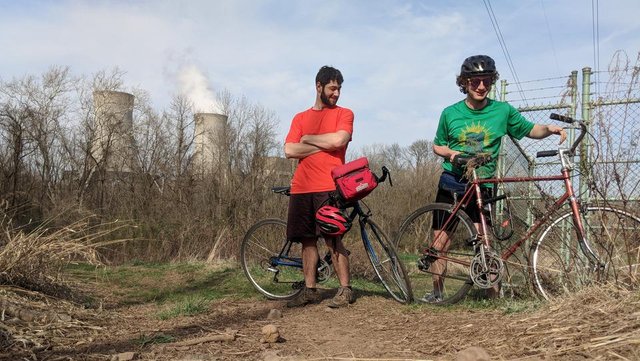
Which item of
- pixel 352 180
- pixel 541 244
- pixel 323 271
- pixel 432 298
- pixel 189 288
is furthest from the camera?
pixel 189 288

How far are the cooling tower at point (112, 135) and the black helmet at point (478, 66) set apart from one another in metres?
17.4

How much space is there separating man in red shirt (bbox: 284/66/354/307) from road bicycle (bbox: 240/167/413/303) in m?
0.20

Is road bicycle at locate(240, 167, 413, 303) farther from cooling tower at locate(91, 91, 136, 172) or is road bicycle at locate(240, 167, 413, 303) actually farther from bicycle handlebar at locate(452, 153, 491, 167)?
cooling tower at locate(91, 91, 136, 172)

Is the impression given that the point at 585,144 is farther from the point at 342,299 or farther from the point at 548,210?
the point at 342,299

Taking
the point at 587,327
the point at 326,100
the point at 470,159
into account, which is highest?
the point at 326,100

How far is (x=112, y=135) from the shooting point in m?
20.5

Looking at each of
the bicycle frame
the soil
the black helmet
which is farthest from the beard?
the soil

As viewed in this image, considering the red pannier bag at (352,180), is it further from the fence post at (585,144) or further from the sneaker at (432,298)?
the fence post at (585,144)

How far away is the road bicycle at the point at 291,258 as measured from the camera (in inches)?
168

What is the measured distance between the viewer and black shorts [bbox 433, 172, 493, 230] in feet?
13.8

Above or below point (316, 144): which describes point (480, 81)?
above

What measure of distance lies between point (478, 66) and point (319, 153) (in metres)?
1.47

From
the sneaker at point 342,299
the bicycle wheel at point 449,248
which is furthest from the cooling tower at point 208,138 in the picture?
the sneaker at point 342,299

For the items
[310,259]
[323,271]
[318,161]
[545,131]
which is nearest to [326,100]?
[318,161]
